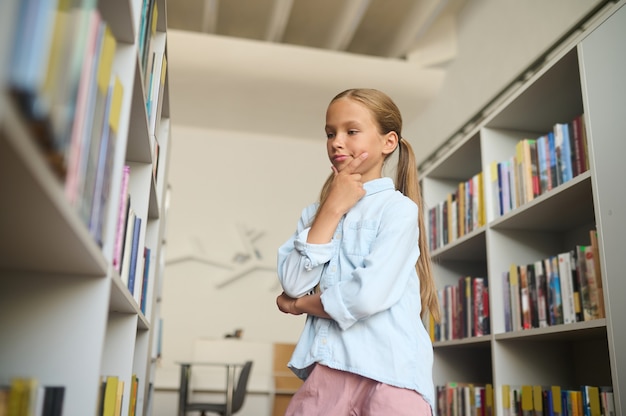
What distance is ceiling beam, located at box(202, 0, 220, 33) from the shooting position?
4.84 meters

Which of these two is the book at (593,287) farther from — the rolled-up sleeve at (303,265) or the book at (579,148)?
the rolled-up sleeve at (303,265)

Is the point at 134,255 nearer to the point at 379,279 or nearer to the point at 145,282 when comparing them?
the point at 145,282

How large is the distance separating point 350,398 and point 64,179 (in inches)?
27.5

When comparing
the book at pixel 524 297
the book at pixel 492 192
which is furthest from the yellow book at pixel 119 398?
the book at pixel 492 192

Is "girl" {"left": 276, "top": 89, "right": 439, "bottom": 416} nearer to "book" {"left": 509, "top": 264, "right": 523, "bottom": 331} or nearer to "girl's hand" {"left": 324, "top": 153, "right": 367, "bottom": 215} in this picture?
"girl's hand" {"left": 324, "top": 153, "right": 367, "bottom": 215}

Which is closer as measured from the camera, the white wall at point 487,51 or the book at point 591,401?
the book at point 591,401

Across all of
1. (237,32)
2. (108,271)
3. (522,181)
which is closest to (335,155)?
(108,271)

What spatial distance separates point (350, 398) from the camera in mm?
1151

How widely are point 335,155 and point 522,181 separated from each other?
4.45ft

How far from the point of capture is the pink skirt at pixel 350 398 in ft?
3.64

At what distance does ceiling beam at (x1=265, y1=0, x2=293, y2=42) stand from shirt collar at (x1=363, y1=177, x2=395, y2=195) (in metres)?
3.62

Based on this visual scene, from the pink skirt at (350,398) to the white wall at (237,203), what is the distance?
349 centimetres

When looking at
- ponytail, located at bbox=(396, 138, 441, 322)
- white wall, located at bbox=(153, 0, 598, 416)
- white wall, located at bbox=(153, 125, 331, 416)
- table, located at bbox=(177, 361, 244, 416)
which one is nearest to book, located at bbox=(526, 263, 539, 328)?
A: ponytail, located at bbox=(396, 138, 441, 322)

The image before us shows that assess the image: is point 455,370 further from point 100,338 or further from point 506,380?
point 100,338
